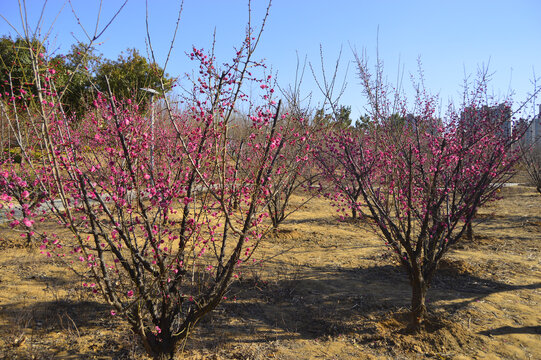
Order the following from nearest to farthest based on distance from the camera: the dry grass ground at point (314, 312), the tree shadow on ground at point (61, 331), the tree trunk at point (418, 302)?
the tree shadow on ground at point (61, 331)
the dry grass ground at point (314, 312)
the tree trunk at point (418, 302)

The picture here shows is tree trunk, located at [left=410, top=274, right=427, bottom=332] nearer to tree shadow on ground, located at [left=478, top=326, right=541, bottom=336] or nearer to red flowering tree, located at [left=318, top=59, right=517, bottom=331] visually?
red flowering tree, located at [left=318, top=59, right=517, bottom=331]

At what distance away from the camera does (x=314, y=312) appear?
14.2ft

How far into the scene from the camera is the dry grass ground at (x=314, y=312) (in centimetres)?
345

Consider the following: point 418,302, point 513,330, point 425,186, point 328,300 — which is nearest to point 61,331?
point 328,300

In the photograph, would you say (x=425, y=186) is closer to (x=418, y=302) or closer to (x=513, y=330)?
(x=418, y=302)

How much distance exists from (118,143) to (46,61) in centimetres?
73

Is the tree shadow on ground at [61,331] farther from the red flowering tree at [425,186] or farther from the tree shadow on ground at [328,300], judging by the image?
the red flowering tree at [425,186]

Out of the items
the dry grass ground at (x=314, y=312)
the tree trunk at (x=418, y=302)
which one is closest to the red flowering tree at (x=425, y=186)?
the tree trunk at (x=418, y=302)

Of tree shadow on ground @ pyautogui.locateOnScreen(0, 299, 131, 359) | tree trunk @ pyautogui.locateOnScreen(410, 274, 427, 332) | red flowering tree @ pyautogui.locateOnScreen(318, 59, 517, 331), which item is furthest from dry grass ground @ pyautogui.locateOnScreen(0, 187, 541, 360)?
red flowering tree @ pyautogui.locateOnScreen(318, 59, 517, 331)

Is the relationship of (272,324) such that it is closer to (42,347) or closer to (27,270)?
(42,347)

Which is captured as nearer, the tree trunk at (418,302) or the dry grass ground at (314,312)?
the dry grass ground at (314,312)

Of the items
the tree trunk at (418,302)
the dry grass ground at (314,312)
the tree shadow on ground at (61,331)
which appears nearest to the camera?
the tree shadow on ground at (61,331)

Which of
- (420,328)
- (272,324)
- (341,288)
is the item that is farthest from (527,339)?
(272,324)

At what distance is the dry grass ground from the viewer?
11.3 ft
